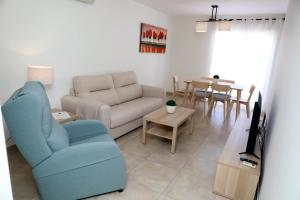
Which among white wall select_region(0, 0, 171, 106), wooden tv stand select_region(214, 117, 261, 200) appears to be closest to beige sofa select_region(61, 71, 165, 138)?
white wall select_region(0, 0, 171, 106)

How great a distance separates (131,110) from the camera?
10.6 ft

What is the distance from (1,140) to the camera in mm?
922

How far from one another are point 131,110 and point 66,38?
147 cm

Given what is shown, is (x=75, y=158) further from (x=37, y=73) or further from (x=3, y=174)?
(x=37, y=73)

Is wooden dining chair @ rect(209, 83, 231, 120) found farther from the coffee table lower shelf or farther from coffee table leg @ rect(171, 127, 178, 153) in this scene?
coffee table leg @ rect(171, 127, 178, 153)

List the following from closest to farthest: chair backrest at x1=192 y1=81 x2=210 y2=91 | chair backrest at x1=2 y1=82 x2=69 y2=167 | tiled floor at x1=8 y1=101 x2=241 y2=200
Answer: chair backrest at x1=2 y1=82 x2=69 y2=167, tiled floor at x1=8 y1=101 x2=241 y2=200, chair backrest at x1=192 y1=81 x2=210 y2=91

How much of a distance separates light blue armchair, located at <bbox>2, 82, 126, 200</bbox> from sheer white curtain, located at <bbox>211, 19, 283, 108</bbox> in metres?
4.39

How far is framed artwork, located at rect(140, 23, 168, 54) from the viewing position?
482 cm

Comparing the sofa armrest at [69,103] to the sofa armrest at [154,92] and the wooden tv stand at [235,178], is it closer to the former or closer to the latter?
the sofa armrest at [154,92]

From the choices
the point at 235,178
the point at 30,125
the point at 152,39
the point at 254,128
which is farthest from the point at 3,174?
the point at 152,39

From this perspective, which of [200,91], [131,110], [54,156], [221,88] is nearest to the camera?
[54,156]

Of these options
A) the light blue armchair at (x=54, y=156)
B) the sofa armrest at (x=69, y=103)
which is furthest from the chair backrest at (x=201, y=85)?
the light blue armchair at (x=54, y=156)

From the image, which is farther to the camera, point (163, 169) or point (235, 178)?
point (163, 169)

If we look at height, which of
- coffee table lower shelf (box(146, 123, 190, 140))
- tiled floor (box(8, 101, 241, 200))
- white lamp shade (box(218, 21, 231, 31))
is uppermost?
white lamp shade (box(218, 21, 231, 31))
